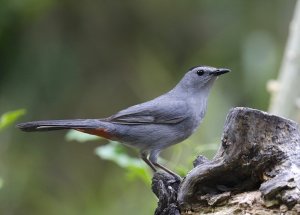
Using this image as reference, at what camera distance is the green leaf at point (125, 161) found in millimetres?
3797

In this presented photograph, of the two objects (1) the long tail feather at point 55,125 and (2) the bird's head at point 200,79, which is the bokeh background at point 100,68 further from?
(1) the long tail feather at point 55,125

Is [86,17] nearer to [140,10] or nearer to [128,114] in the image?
[140,10]

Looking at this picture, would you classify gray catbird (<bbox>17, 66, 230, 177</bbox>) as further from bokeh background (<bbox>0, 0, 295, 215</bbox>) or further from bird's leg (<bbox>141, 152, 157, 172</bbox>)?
bokeh background (<bbox>0, 0, 295, 215</bbox>)

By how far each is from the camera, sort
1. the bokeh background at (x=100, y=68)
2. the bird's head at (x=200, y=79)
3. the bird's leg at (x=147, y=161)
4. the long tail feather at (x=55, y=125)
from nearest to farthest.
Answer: the long tail feather at (x=55, y=125) → the bird's leg at (x=147, y=161) → the bird's head at (x=200, y=79) → the bokeh background at (x=100, y=68)

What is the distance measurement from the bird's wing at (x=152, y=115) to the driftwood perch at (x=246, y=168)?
1251mm

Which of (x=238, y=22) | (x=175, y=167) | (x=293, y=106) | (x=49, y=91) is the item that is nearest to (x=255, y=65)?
(x=238, y=22)

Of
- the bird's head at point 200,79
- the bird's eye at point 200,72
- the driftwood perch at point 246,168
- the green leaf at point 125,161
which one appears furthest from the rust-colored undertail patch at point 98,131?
the driftwood perch at point 246,168

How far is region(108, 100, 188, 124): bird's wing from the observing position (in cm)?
447

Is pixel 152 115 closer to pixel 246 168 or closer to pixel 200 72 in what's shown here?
pixel 200 72

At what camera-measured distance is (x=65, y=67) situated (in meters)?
7.37

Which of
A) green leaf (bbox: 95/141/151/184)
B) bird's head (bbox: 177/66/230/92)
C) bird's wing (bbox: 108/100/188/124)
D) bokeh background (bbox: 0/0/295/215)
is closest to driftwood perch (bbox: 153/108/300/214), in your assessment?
green leaf (bbox: 95/141/151/184)

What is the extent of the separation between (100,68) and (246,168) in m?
4.95

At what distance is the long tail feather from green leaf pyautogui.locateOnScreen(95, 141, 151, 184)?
20 cm

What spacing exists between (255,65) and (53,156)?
2495 millimetres
